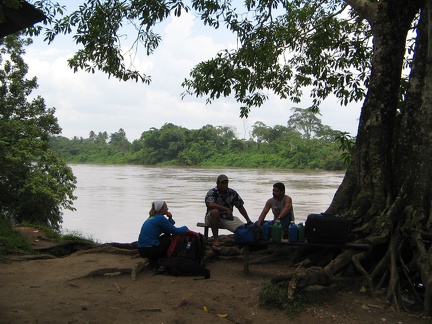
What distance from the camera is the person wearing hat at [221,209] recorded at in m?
5.76

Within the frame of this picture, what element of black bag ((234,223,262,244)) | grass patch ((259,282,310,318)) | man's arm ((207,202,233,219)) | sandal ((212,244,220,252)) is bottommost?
grass patch ((259,282,310,318))

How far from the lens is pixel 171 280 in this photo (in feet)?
15.8

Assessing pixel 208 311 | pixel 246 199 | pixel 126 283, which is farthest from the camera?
pixel 246 199

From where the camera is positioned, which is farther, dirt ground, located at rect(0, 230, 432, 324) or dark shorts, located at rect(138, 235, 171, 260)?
dark shorts, located at rect(138, 235, 171, 260)

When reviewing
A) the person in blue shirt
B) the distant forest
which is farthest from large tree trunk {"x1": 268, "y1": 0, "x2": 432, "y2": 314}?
the distant forest

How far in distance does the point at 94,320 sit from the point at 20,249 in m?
3.54

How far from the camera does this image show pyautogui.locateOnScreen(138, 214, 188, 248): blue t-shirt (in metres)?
5.09

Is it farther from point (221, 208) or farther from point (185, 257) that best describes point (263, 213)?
point (185, 257)

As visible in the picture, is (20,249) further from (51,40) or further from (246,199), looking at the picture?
(246,199)

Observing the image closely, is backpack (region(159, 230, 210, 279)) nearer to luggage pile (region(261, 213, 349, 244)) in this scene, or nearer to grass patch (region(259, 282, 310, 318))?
luggage pile (region(261, 213, 349, 244))

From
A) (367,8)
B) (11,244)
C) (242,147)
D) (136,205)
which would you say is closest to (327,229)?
(367,8)

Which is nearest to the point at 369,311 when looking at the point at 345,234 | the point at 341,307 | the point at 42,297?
the point at 341,307

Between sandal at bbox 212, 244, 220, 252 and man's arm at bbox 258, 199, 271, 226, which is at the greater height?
man's arm at bbox 258, 199, 271, 226

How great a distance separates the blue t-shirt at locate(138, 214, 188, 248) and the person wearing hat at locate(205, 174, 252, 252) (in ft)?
2.48
